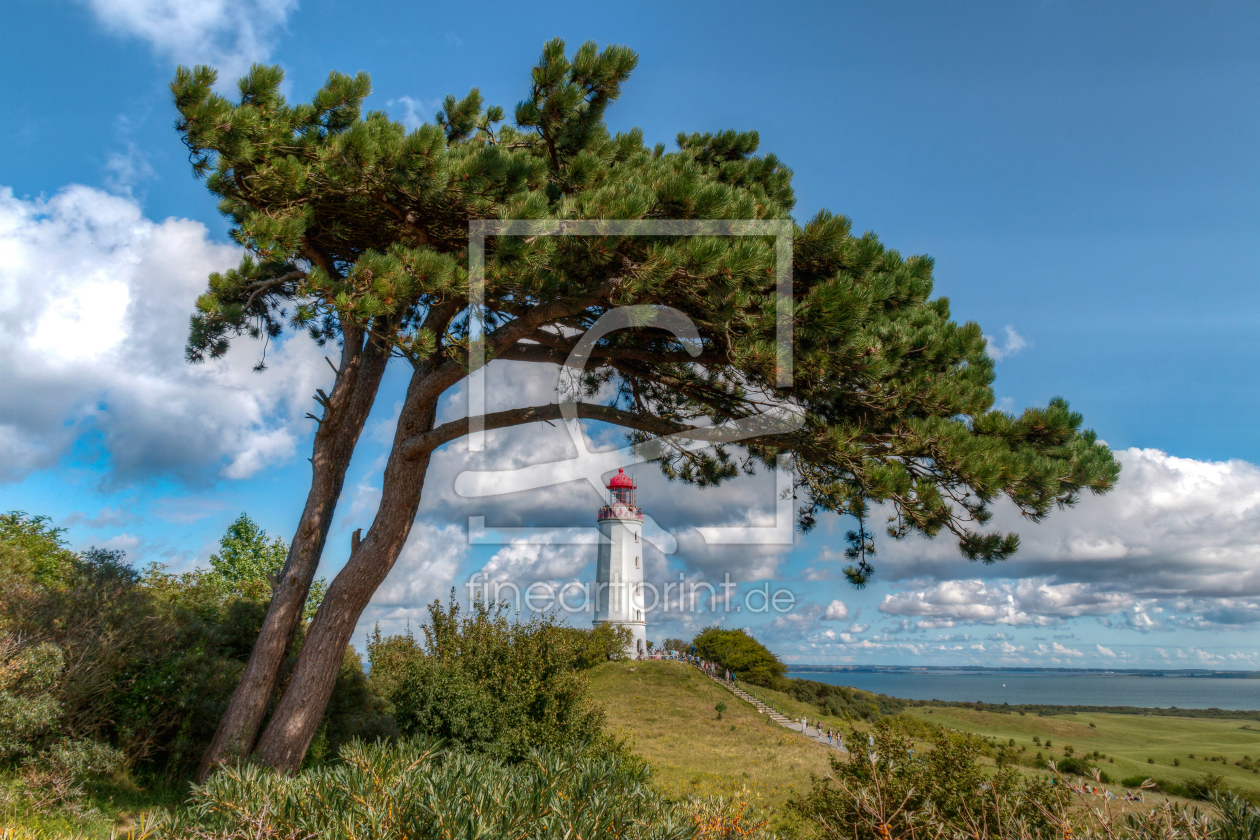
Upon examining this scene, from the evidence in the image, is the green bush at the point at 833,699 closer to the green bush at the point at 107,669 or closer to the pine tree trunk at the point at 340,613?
the green bush at the point at 107,669

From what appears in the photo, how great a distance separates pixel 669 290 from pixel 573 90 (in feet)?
8.51

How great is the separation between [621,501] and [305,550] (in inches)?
1078

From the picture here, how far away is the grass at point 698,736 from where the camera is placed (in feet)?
45.5

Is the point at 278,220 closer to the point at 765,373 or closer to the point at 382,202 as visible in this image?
the point at 382,202

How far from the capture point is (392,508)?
7.50 metres

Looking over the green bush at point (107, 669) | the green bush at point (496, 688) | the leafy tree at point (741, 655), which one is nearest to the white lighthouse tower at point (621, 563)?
the leafy tree at point (741, 655)

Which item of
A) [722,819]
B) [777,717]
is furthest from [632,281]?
[777,717]

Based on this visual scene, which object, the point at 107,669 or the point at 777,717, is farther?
the point at 777,717

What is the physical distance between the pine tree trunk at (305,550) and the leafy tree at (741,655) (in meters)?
35.0

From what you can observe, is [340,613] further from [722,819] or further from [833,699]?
[833,699]


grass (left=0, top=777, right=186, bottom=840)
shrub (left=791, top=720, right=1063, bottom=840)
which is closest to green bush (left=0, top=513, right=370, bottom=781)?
grass (left=0, top=777, right=186, bottom=840)

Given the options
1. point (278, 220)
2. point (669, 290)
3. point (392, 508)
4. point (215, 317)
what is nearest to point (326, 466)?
point (392, 508)

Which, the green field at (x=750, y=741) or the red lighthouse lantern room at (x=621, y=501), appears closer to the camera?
the green field at (x=750, y=741)

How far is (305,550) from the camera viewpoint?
25.9ft
